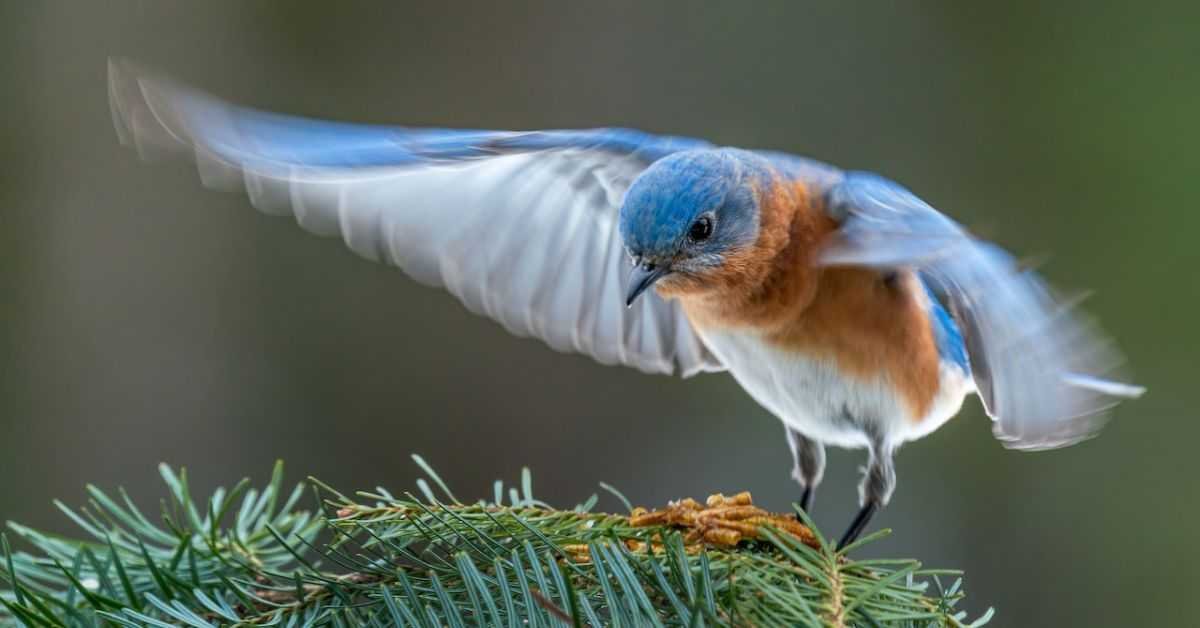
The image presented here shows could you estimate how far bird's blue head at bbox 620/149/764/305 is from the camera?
213cm

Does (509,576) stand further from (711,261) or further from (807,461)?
(807,461)

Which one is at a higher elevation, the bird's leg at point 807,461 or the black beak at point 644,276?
the black beak at point 644,276

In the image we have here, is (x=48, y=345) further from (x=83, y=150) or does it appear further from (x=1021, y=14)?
(x=1021, y=14)

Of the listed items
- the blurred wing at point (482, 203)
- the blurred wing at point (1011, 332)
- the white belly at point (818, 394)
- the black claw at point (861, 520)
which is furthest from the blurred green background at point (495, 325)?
the blurred wing at point (1011, 332)

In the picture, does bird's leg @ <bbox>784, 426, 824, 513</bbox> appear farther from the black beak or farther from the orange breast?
the black beak

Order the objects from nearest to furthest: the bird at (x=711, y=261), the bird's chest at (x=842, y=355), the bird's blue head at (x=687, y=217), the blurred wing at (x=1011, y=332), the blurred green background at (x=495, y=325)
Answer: the blurred wing at (x=1011, y=332) → the bird at (x=711, y=261) → the bird's blue head at (x=687, y=217) → the bird's chest at (x=842, y=355) → the blurred green background at (x=495, y=325)

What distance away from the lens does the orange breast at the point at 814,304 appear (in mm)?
2232

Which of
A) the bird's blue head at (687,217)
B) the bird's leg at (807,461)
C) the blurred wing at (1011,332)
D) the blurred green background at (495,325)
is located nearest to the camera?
the blurred wing at (1011,332)

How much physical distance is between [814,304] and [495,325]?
226 cm

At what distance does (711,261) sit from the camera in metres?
2.23

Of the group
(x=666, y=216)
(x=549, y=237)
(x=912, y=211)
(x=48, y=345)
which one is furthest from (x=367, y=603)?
(x=48, y=345)

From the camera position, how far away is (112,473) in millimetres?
4242

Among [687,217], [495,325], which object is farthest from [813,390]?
[495,325]

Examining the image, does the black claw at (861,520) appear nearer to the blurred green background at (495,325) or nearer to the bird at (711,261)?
the bird at (711,261)
